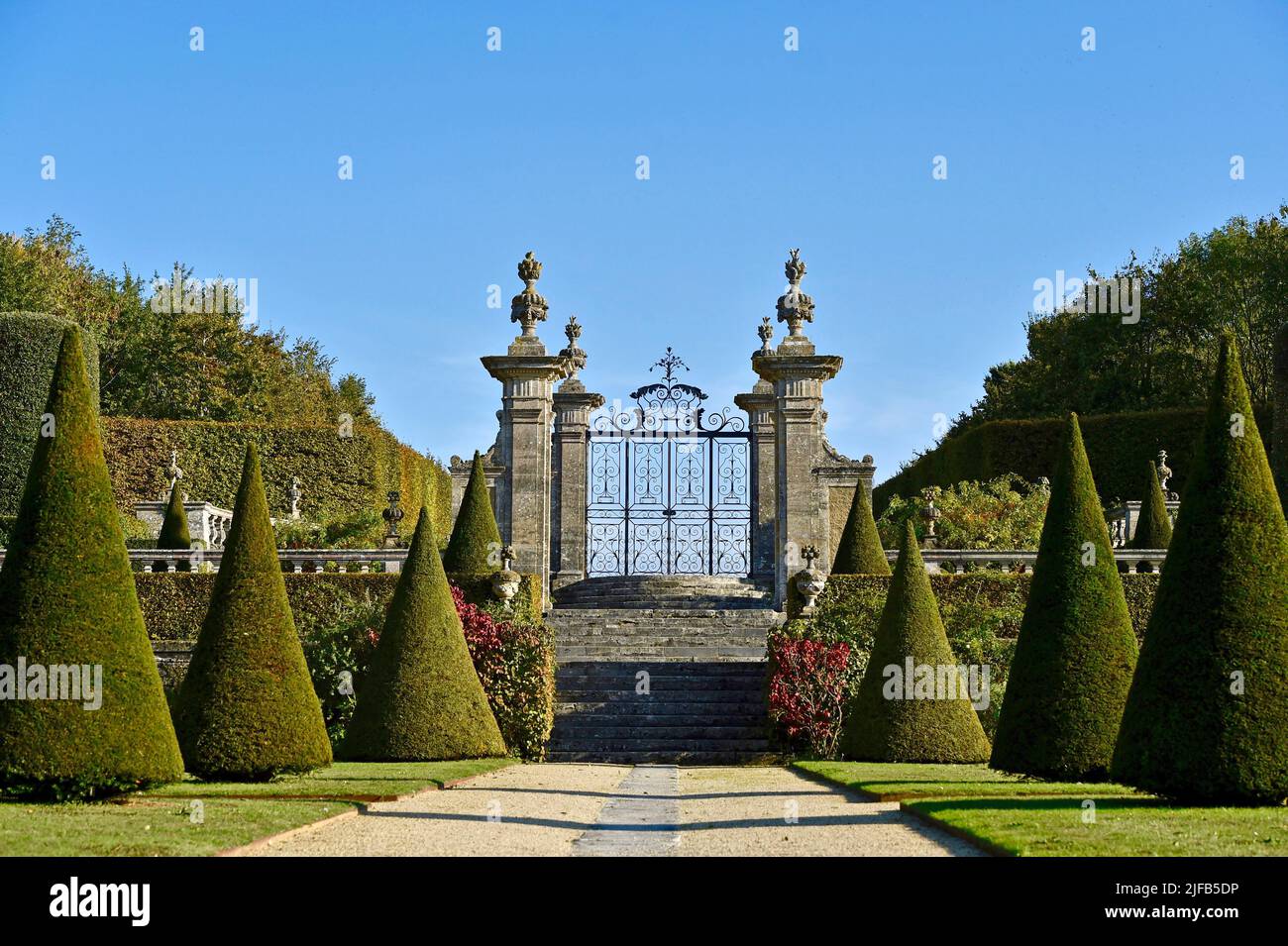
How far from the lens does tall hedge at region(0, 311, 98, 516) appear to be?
31469 millimetres

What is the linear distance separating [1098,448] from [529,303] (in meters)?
16.0

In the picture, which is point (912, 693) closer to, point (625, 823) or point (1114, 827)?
point (625, 823)

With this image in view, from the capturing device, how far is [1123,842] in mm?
8984

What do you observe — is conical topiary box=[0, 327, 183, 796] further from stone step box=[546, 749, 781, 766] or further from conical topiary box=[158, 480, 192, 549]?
conical topiary box=[158, 480, 192, 549]

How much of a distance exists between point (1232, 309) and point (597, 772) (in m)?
30.6

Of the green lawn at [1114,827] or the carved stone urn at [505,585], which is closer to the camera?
the green lawn at [1114,827]

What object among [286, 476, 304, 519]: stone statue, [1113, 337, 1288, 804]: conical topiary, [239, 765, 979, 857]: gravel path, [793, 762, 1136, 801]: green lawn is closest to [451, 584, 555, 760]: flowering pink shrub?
[239, 765, 979, 857]: gravel path

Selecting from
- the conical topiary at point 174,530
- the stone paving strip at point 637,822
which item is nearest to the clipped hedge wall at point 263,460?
the conical topiary at point 174,530

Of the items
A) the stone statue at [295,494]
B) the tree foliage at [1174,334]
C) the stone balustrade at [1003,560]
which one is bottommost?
the stone balustrade at [1003,560]

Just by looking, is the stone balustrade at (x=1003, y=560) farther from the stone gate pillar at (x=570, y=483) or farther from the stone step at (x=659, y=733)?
the stone gate pillar at (x=570, y=483)

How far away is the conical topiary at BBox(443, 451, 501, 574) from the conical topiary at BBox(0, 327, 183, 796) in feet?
35.3

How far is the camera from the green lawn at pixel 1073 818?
8.89 m

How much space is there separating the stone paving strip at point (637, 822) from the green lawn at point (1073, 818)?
6.08ft
